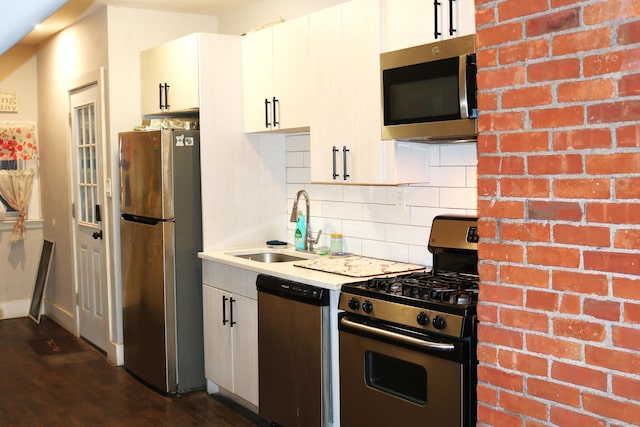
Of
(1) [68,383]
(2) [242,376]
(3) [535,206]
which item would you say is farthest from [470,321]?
(1) [68,383]

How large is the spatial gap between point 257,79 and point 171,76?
0.64 metres

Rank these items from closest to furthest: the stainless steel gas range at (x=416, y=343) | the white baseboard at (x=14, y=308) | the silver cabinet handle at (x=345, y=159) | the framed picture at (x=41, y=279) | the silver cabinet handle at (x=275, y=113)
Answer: the stainless steel gas range at (x=416, y=343) → the silver cabinet handle at (x=345, y=159) → the silver cabinet handle at (x=275, y=113) → the framed picture at (x=41, y=279) → the white baseboard at (x=14, y=308)

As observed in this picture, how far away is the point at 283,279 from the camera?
362cm

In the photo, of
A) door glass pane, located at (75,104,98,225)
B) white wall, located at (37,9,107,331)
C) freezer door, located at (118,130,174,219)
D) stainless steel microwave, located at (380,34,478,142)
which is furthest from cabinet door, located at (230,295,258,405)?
white wall, located at (37,9,107,331)

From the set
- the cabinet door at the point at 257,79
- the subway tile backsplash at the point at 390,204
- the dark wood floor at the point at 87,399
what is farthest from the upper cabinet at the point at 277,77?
the dark wood floor at the point at 87,399

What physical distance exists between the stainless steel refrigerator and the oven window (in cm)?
183

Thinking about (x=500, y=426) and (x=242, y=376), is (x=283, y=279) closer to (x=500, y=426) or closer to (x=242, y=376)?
(x=242, y=376)

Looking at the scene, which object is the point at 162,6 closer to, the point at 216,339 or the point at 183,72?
the point at 183,72

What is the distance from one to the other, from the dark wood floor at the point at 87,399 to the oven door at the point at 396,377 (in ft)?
3.67

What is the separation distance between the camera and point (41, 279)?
22.2 feet

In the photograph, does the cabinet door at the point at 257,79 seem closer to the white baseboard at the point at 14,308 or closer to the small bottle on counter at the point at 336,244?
the small bottle on counter at the point at 336,244

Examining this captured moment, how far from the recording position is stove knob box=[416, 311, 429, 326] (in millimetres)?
2762

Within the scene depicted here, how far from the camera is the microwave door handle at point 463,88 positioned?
112 inches

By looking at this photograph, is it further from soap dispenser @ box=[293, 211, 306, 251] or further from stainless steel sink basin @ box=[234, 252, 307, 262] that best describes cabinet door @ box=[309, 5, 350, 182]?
stainless steel sink basin @ box=[234, 252, 307, 262]
